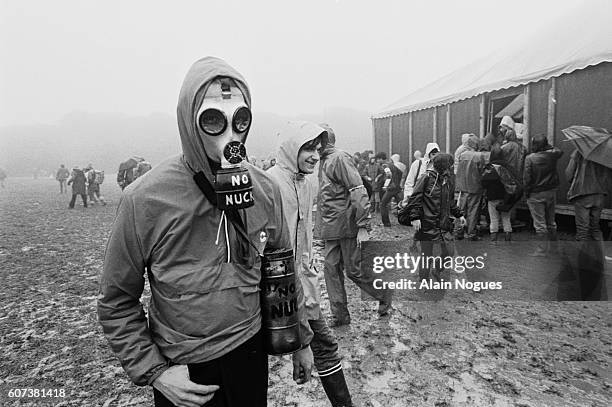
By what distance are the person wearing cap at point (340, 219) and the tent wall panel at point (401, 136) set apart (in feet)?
30.4

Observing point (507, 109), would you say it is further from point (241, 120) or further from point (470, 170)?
point (241, 120)

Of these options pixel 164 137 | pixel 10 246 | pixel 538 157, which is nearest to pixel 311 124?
pixel 538 157

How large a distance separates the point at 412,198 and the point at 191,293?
389 centimetres

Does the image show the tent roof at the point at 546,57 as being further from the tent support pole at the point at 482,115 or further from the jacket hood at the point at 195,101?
the jacket hood at the point at 195,101

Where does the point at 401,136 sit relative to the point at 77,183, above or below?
above

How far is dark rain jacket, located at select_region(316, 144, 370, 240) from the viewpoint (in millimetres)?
4320

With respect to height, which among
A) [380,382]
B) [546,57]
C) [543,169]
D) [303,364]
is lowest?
[380,382]

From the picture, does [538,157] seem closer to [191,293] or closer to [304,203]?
[304,203]

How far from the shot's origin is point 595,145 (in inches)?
235

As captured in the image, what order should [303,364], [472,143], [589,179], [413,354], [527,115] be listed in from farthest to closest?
[527,115]
[472,143]
[589,179]
[413,354]
[303,364]

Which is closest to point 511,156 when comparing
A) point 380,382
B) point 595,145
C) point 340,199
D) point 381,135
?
point 595,145

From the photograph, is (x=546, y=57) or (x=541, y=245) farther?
(x=546, y=57)

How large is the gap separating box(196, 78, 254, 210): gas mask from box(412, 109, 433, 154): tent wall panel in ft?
36.1

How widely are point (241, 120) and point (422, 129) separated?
37.9 feet
